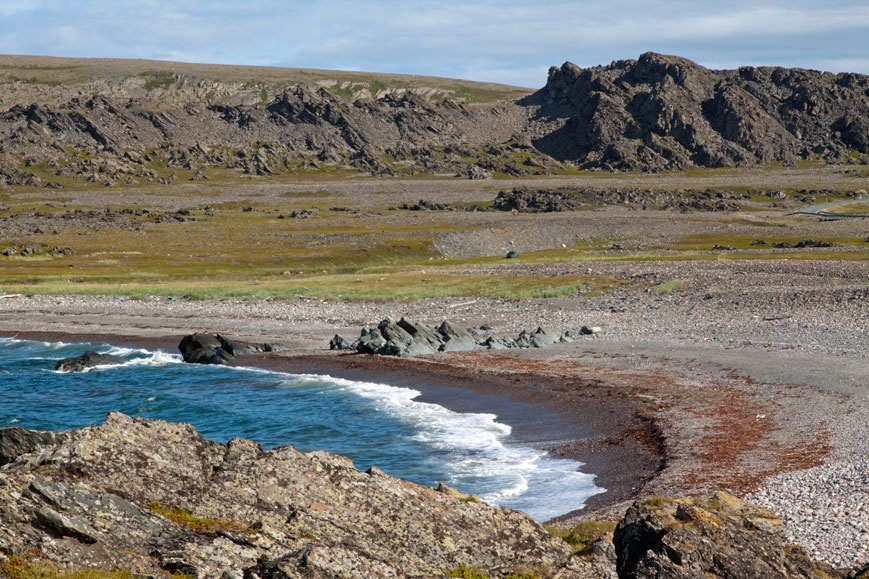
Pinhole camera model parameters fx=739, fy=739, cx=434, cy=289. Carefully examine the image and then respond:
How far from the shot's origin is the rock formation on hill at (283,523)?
9.30 meters

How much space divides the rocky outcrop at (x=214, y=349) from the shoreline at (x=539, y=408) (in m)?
1.21

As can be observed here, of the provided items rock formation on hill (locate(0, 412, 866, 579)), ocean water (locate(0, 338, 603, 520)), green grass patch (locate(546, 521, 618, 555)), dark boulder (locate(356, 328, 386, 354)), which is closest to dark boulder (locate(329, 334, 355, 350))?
dark boulder (locate(356, 328, 386, 354))

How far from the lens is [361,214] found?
172375 millimetres

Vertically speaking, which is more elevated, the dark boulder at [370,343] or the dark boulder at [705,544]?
the dark boulder at [705,544]

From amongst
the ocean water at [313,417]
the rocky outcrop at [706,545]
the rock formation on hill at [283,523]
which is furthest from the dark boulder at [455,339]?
the rocky outcrop at [706,545]

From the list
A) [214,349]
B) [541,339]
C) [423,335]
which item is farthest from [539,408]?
[214,349]

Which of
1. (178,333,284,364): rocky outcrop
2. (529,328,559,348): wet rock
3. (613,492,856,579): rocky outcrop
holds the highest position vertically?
(613,492,856,579): rocky outcrop

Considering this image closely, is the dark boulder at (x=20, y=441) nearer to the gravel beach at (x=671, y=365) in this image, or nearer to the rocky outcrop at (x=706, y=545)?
the rocky outcrop at (x=706, y=545)

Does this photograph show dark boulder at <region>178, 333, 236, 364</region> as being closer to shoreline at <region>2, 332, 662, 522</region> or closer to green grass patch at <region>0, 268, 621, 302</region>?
shoreline at <region>2, 332, 662, 522</region>

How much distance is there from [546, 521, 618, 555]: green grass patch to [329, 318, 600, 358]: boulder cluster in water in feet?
97.5

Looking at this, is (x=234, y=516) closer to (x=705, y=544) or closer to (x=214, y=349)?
(x=705, y=544)

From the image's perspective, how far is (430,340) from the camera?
155 feet

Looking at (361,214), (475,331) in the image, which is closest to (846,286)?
(475,331)

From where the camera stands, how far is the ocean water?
78.6ft
